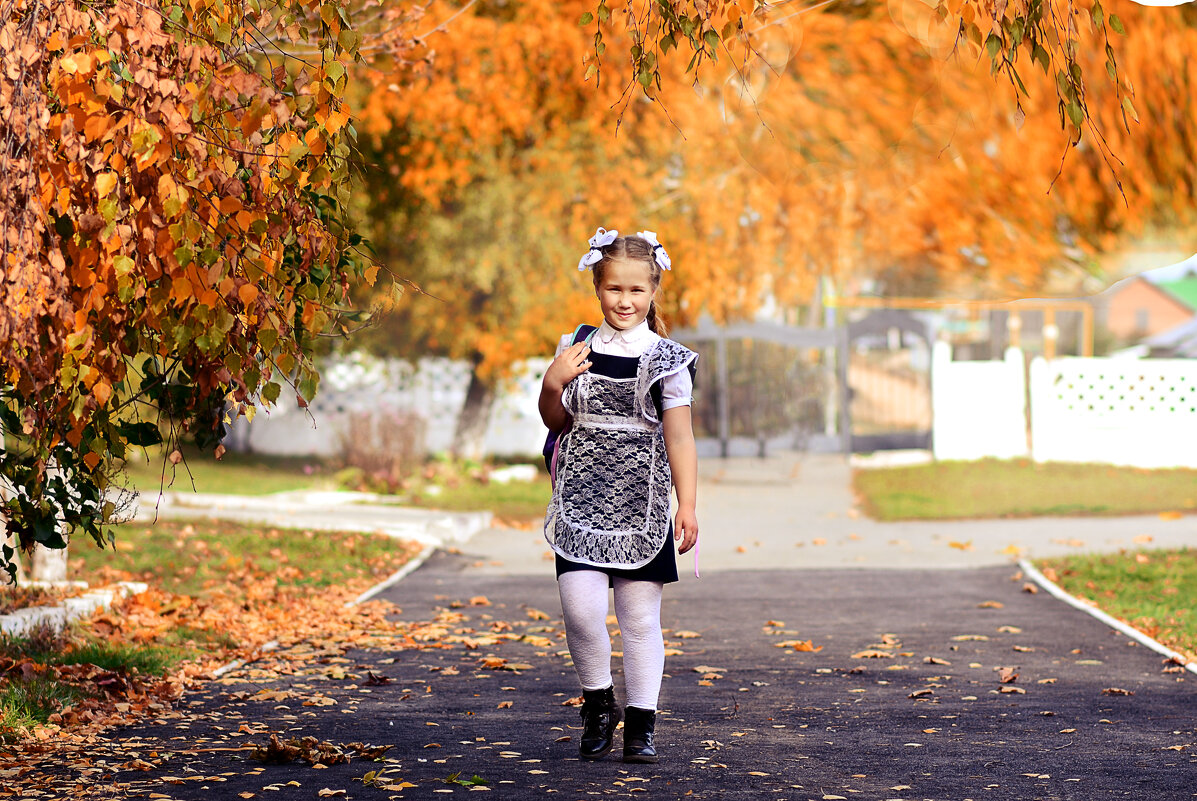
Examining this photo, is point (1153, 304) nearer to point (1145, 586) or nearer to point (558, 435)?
point (1145, 586)

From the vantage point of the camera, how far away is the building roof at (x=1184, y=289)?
8694 centimetres

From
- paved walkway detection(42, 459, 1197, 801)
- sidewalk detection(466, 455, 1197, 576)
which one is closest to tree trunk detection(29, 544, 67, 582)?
paved walkway detection(42, 459, 1197, 801)

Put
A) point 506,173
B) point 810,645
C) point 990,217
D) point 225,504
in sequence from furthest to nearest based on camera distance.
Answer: point 990,217
point 506,173
point 225,504
point 810,645

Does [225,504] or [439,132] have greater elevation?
[439,132]

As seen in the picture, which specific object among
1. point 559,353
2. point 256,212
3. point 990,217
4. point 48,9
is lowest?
point 559,353

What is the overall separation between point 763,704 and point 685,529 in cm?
156

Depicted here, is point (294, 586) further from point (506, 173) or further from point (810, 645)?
point (506, 173)

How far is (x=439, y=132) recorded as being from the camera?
57.5ft

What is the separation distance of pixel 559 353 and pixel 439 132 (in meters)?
12.9

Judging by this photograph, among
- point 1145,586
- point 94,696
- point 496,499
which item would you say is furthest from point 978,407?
point 94,696

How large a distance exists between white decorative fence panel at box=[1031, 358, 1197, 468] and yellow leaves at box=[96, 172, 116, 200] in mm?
18610

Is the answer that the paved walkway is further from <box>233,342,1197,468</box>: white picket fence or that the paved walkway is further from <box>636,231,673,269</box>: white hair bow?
<box>233,342,1197,468</box>: white picket fence

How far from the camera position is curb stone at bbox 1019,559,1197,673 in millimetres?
7325

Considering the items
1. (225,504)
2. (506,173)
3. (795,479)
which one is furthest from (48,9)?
(795,479)
